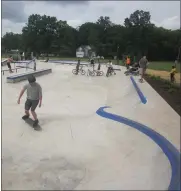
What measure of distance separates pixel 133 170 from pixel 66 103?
5597mm

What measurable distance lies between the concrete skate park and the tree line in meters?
0.88

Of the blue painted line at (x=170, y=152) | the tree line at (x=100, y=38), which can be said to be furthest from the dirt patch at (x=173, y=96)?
the tree line at (x=100, y=38)

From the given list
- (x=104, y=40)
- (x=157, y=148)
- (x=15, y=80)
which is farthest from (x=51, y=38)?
(x=15, y=80)

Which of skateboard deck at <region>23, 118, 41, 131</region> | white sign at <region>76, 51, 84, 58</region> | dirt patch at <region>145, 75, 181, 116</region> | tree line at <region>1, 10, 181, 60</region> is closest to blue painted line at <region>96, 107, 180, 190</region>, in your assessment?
dirt patch at <region>145, 75, 181, 116</region>

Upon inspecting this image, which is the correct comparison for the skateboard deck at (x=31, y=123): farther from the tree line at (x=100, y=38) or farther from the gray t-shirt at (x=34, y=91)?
the tree line at (x=100, y=38)

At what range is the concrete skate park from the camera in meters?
2.60

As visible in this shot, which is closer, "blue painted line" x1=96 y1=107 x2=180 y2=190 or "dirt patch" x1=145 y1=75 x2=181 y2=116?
"blue painted line" x1=96 y1=107 x2=180 y2=190

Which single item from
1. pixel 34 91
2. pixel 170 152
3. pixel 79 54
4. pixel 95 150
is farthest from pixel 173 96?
pixel 34 91

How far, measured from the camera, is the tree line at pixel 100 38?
3779mm

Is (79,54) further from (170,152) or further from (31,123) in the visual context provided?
(31,123)

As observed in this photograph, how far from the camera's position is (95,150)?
14.5ft

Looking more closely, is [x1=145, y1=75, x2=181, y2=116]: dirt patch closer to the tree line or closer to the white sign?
the tree line

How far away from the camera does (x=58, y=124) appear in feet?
20.0

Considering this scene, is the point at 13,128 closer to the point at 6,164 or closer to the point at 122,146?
the point at 6,164
